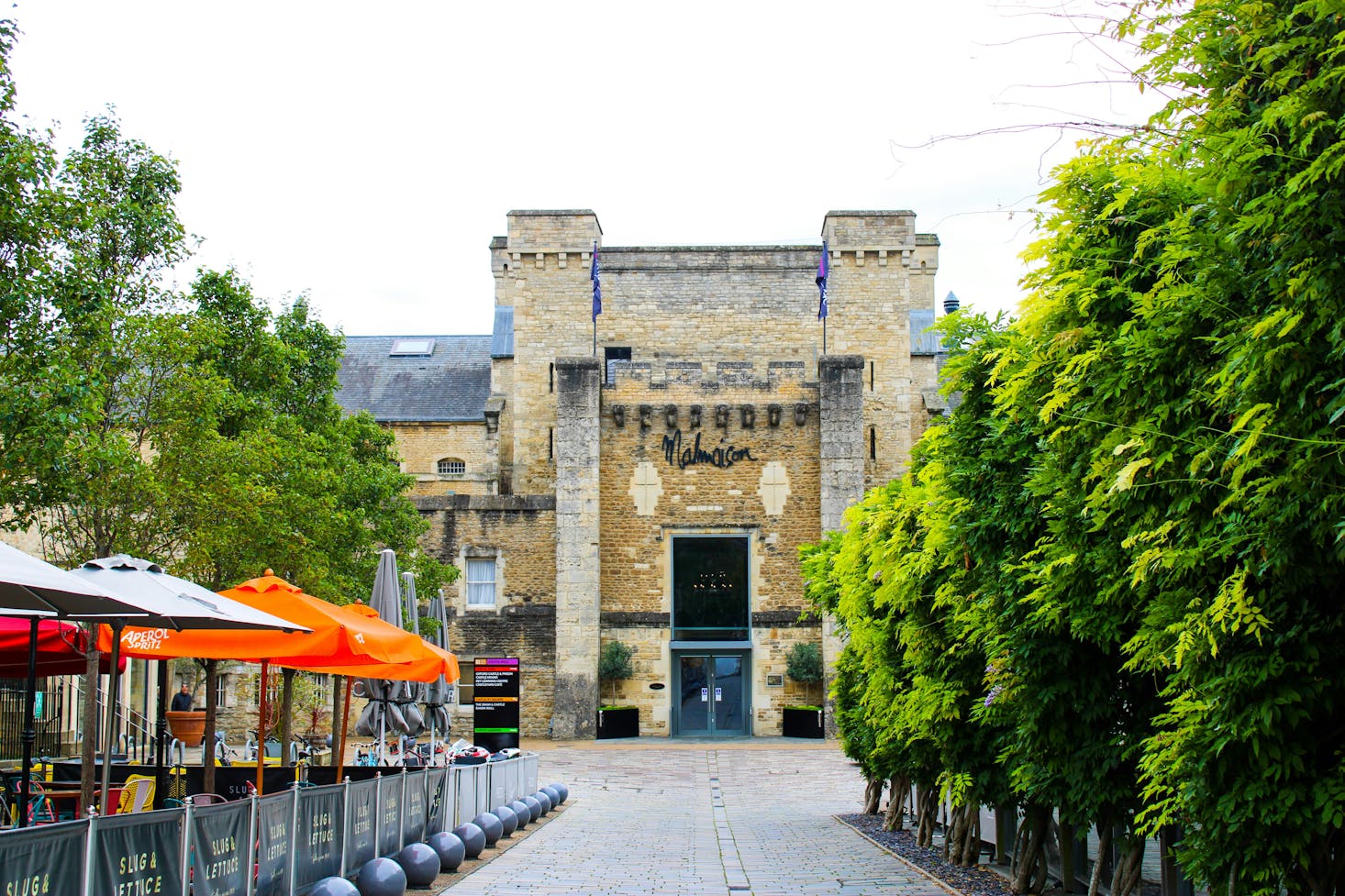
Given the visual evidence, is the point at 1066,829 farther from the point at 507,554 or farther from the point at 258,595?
the point at 507,554

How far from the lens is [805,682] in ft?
117

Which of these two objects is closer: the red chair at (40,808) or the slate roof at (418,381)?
the red chair at (40,808)

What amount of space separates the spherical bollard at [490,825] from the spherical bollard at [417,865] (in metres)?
2.74

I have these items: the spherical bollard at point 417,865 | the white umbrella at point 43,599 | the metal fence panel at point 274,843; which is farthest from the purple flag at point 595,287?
the metal fence panel at point 274,843

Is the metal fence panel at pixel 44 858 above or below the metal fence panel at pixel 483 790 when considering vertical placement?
above

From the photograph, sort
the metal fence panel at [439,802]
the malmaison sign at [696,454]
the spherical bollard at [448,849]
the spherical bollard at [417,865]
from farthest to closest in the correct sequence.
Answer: the malmaison sign at [696,454], the metal fence panel at [439,802], the spherical bollard at [448,849], the spherical bollard at [417,865]

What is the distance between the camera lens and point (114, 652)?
31.7 ft

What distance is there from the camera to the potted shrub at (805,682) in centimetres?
3503

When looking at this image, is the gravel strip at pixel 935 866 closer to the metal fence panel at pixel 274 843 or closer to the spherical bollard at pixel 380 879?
the spherical bollard at pixel 380 879

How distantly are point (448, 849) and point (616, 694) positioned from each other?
23177mm

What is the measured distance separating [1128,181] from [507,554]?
30.6 m

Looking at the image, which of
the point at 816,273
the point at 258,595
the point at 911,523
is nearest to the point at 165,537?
the point at 258,595

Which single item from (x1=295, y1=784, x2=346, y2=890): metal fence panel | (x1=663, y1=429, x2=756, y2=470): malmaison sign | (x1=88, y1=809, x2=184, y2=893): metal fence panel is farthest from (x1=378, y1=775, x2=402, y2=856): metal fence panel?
(x1=663, y1=429, x2=756, y2=470): malmaison sign

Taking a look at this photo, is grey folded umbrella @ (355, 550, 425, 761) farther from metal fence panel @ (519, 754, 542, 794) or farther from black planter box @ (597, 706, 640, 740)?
black planter box @ (597, 706, 640, 740)
